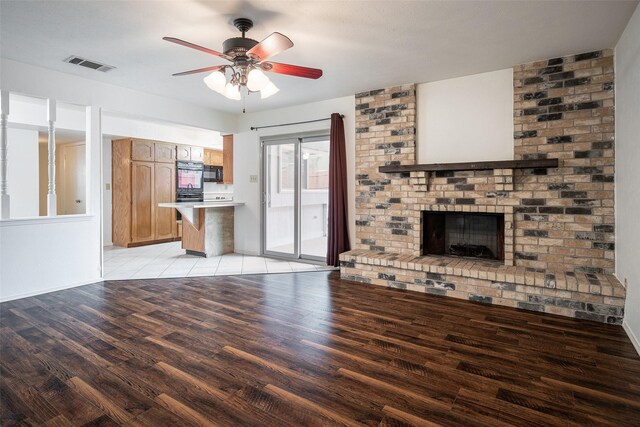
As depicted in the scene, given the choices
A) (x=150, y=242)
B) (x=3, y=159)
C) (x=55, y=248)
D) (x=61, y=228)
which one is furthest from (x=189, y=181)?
(x=3, y=159)

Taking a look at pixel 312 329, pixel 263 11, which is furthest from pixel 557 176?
pixel 263 11

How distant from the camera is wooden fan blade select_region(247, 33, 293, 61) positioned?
2.36 metres

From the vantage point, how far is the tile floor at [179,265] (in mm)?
4992

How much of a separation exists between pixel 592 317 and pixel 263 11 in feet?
12.3

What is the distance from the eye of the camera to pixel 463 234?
4465 mm

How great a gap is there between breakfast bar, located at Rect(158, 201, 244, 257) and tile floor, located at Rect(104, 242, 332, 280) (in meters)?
0.18

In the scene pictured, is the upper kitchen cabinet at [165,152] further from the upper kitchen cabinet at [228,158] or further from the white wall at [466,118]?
the white wall at [466,118]

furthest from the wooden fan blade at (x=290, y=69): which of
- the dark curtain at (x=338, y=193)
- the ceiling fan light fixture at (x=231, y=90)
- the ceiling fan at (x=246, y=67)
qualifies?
the dark curtain at (x=338, y=193)

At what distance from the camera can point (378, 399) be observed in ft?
6.34

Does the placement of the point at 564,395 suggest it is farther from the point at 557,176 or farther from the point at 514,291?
the point at 557,176

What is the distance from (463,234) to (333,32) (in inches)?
111

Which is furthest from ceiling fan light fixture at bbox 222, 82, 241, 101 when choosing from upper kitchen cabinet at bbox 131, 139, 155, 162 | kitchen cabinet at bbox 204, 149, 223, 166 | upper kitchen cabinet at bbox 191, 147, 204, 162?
kitchen cabinet at bbox 204, 149, 223, 166

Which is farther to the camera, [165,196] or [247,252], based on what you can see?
[165,196]

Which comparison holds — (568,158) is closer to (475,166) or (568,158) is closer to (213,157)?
(475,166)
